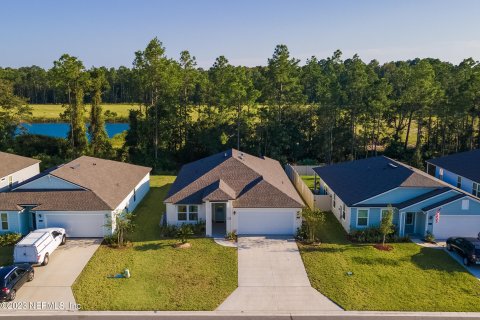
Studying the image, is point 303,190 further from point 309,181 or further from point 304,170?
point 304,170

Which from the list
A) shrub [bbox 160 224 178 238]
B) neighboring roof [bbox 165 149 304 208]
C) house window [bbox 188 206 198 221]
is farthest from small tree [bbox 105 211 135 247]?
house window [bbox 188 206 198 221]

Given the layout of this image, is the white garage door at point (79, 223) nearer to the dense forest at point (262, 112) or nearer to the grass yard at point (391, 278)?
the grass yard at point (391, 278)

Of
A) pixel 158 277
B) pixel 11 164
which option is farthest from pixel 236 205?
pixel 11 164

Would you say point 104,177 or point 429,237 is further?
point 104,177

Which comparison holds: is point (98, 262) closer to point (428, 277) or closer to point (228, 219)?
point (228, 219)

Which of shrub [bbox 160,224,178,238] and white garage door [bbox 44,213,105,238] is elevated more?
white garage door [bbox 44,213,105,238]

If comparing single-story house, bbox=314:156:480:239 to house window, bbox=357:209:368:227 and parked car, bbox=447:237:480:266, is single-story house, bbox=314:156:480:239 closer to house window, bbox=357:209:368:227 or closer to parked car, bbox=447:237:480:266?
house window, bbox=357:209:368:227

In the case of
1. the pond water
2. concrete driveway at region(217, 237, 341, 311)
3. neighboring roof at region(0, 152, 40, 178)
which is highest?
the pond water

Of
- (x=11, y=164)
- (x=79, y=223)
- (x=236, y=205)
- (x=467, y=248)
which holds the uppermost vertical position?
(x=11, y=164)
